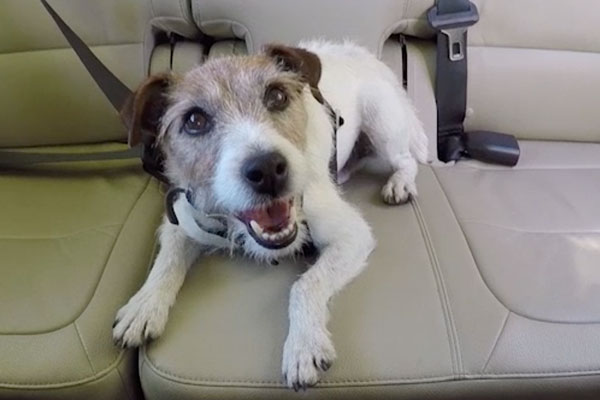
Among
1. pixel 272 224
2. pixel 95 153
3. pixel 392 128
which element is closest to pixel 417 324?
pixel 272 224

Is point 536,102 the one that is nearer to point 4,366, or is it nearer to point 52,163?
point 52,163

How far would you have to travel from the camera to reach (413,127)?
6.37ft

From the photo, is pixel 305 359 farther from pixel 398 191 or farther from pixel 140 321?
pixel 398 191

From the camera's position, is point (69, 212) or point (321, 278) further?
point (69, 212)

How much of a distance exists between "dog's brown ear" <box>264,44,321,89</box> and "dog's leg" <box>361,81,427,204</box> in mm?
386

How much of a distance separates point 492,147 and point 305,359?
95 centimetres

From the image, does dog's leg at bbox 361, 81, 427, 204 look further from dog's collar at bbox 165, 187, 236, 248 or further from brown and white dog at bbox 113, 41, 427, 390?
dog's collar at bbox 165, 187, 236, 248

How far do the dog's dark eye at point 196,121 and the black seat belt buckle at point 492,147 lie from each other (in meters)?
0.87

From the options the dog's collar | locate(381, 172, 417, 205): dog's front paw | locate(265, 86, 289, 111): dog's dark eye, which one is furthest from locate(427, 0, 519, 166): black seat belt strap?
the dog's collar

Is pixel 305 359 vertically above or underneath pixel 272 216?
underneath

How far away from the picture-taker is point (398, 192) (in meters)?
1.69

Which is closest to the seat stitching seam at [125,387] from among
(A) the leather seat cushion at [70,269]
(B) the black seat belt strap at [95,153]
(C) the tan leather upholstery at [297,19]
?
(A) the leather seat cushion at [70,269]

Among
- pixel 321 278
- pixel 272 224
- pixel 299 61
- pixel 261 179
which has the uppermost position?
pixel 299 61

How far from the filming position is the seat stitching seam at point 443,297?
131cm
